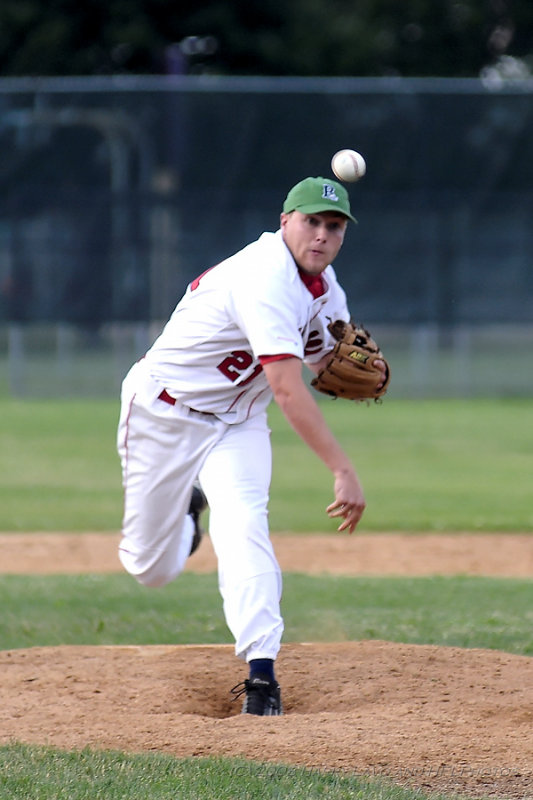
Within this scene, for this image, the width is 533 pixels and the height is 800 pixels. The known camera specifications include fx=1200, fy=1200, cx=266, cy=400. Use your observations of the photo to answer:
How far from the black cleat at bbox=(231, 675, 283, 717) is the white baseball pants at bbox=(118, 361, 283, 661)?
0.07 m

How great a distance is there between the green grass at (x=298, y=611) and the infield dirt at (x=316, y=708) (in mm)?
485

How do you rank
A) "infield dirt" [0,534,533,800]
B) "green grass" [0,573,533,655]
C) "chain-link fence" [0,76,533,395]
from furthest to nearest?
1. "chain-link fence" [0,76,533,395]
2. "green grass" [0,573,533,655]
3. "infield dirt" [0,534,533,800]

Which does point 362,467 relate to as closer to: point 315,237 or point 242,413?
point 242,413

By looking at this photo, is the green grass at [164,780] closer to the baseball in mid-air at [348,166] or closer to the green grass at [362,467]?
the baseball in mid-air at [348,166]

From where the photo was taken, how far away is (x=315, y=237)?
3.47 m

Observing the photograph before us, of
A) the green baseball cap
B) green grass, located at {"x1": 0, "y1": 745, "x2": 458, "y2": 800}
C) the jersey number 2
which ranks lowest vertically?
green grass, located at {"x1": 0, "y1": 745, "x2": 458, "y2": 800}

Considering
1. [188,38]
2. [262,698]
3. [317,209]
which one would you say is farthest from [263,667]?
[188,38]

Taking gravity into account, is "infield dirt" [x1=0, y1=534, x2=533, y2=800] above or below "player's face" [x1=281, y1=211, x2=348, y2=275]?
below

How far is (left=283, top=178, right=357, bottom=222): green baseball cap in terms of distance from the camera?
11.2ft

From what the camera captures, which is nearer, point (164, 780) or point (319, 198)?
point (164, 780)

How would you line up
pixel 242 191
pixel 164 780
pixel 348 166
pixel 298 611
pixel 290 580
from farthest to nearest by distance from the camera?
pixel 242 191 → pixel 290 580 → pixel 298 611 → pixel 348 166 → pixel 164 780

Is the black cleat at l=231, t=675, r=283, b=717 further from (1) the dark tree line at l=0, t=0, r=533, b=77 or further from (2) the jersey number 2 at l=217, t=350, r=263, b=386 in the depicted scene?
(1) the dark tree line at l=0, t=0, r=533, b=77

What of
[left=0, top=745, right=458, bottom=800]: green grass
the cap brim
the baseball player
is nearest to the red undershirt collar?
the baseball player

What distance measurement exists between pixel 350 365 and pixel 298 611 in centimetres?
155
